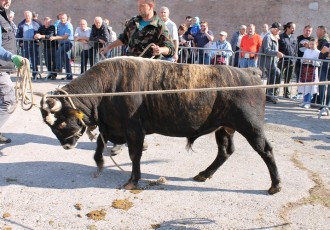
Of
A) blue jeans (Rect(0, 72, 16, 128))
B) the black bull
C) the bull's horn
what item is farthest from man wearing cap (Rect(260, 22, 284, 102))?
the bull's horn

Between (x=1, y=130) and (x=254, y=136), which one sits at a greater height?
(x=254, y=136)

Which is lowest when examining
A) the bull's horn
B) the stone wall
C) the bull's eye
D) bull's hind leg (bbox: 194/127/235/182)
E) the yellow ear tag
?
bull's hind leg (bbox: 194/127/235/182)

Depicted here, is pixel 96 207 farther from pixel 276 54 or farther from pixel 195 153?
pixel 276 54

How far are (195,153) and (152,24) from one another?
1.88 meters

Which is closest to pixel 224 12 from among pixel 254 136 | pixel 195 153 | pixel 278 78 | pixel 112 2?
pixel 112 2

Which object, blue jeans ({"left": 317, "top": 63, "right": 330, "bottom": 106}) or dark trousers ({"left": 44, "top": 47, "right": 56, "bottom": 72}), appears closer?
blue jeans ({"left": 317, "top": 63, "right": 330, "bottom": 106})

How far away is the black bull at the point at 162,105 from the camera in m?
4.44

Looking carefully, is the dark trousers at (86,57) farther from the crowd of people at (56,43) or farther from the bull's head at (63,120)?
the bull's head at (63,120)

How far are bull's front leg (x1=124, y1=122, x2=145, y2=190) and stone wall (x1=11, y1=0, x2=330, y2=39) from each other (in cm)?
1406

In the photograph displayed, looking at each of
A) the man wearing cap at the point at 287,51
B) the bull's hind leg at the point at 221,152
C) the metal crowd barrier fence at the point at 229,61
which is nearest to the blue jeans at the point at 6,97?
the bull's hind leg at the point at 221,152

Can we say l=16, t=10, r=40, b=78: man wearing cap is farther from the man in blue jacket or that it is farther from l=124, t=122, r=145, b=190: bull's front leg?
l=124, t=122, r=145, b=190: bull's front leg

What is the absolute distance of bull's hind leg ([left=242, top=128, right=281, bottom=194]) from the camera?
14.7ft

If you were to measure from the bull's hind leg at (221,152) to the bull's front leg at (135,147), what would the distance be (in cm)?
76

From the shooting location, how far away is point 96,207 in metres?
4.22
